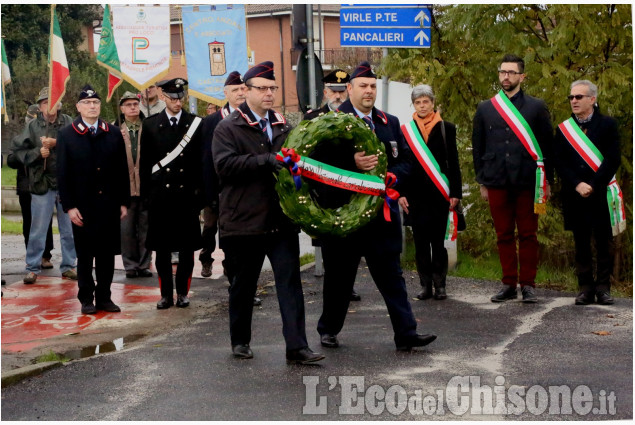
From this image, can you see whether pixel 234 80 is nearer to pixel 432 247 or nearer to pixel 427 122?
pixel 427 122

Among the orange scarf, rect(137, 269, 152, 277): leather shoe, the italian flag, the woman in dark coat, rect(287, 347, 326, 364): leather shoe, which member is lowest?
rect(137, 269, 152, 277): leather shoe

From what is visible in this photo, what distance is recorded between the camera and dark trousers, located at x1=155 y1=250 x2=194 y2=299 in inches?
411

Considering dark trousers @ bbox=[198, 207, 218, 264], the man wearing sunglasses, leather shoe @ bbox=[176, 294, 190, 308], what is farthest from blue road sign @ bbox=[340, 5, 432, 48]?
leather shoe @ bbox=[176, 294, 190, 308]

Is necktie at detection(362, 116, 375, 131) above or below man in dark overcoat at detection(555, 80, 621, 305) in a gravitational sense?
above

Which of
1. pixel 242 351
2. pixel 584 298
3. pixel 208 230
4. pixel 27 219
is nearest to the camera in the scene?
pixel 242 351

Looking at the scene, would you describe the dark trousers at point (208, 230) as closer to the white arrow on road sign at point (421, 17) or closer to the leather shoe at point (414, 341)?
the white arrow on road sign at point (421, 17)

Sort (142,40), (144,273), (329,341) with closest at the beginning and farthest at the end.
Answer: (329,341)
(144,273)
(142,40)

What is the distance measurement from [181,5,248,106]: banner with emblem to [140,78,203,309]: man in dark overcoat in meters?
3.18

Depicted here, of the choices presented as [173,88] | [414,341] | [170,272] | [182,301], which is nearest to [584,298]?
[414,341]

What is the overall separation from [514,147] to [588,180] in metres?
0.75

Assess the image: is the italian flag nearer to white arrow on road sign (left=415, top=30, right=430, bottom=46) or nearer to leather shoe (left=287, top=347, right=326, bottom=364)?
white arrow on road sign (left=415, top=30, right=430, bottom=46)

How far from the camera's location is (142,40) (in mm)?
15227
